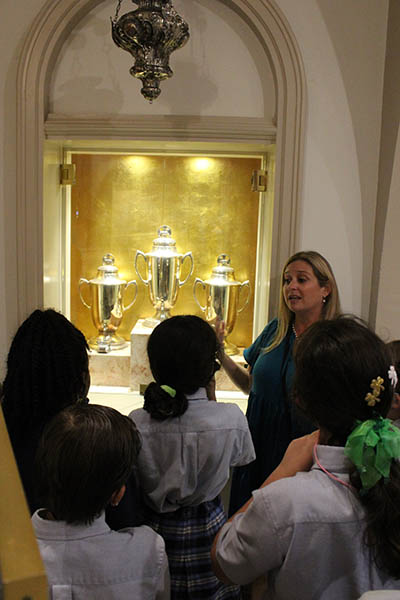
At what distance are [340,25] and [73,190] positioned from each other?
1359mm

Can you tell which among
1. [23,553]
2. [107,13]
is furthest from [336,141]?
[23,553]

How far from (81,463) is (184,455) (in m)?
0.47

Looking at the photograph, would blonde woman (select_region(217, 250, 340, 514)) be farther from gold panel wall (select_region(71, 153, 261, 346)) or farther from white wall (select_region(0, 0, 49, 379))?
white wall (select_region(0, 0, 49, 379))

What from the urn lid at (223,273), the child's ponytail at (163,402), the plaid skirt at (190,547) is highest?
the urn lid at (223,273)

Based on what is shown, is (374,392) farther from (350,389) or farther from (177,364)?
(177,364)

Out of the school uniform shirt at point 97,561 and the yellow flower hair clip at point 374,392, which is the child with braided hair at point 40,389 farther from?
the yellow flower hair clip at point 374,392

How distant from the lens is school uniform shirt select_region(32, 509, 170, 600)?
995 mm

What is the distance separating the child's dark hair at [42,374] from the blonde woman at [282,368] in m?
0.82

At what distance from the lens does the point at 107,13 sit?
2416 millimetres

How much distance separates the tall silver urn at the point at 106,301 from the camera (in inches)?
113

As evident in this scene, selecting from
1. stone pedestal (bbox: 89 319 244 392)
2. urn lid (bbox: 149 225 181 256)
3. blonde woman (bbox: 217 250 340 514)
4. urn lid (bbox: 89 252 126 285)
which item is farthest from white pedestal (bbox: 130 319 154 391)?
blonde woman (bbox: 217 250 340 514)

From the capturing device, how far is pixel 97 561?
101 cm

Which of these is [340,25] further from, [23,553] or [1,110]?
[23,553]

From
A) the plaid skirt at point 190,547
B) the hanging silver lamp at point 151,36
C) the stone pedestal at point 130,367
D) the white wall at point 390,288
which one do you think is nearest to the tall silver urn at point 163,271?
the stone pedestal at point 130,367
